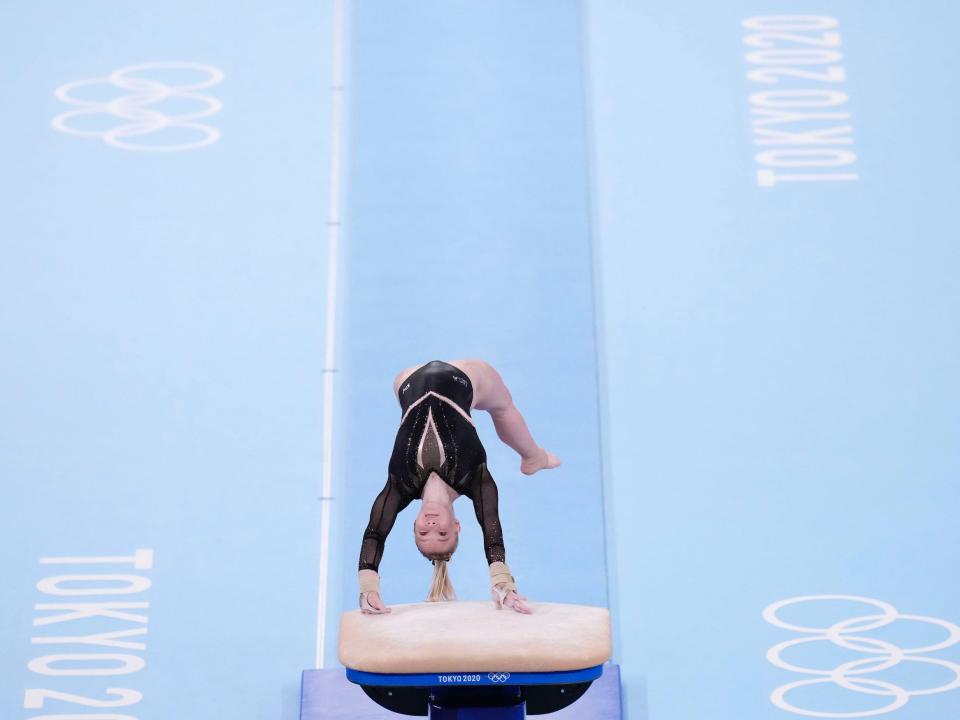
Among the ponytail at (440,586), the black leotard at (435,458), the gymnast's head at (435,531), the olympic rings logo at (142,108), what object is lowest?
the ponytail at (440,586)

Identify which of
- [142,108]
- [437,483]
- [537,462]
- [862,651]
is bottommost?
[862,651]

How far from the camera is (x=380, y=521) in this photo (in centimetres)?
354

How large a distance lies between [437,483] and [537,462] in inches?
42.4

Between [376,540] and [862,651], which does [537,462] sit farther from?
[862,651]

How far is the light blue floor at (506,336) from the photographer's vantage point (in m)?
4.54

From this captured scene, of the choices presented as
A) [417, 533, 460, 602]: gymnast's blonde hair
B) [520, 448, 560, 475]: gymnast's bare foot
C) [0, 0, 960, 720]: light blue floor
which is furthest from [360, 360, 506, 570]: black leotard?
[0, 0, 960, 720]: light blue floor

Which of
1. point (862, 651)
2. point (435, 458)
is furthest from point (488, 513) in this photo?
point (862, 651)

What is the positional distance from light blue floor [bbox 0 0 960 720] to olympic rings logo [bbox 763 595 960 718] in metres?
0.01

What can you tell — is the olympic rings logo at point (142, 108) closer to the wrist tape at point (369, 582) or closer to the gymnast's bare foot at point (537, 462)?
the gymnast's bare foot at point (537, 462)

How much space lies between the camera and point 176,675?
443 cm

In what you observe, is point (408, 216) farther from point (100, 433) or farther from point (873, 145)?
point (873, 145)

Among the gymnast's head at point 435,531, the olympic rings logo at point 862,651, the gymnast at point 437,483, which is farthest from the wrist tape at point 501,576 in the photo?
the olympic rings logo at point 862,651

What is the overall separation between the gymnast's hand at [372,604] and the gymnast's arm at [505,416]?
836mm

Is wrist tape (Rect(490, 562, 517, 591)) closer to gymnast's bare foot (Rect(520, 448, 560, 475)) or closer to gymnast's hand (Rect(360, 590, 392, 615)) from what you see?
gymnast's hand (Rect(360, 590, 392, 615))
